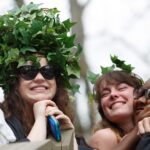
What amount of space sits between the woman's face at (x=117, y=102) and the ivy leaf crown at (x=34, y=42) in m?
0.26

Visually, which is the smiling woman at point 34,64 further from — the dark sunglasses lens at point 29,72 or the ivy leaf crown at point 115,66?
the ivy leaf crown at point 115,66

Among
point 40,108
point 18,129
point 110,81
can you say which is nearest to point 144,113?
point 40,108

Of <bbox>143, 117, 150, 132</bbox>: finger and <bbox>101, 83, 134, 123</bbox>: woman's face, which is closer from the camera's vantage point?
<bbox>143, 117, 150, 132</bbox>: finger

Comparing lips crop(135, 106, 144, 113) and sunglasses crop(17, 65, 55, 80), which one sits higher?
sunglasses crop(17, 65, 55, 80)

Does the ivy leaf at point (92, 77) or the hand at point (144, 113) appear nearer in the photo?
the hand at point (144, 113)

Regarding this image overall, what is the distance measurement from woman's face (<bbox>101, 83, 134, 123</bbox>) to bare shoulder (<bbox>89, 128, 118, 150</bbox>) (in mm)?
113

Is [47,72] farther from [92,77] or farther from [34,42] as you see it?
[92,77]

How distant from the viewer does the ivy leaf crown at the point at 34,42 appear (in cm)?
289

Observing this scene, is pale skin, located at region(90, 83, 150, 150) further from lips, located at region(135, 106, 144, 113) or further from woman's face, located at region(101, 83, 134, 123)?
lips, located at region(135, 106, 144, 113)

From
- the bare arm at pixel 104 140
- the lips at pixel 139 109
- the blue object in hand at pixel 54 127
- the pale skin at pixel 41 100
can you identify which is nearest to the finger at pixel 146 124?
the lips at pixel 139 109

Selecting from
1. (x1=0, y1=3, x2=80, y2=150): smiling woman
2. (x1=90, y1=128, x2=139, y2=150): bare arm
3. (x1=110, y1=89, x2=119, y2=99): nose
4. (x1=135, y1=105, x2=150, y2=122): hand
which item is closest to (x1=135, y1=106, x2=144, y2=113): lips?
(x1=135, y1=105, x2=150, y2=122): hand

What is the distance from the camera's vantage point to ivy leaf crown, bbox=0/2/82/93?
2.89 meters

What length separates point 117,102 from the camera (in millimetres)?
3113

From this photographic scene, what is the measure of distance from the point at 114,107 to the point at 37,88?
1.95 ft
